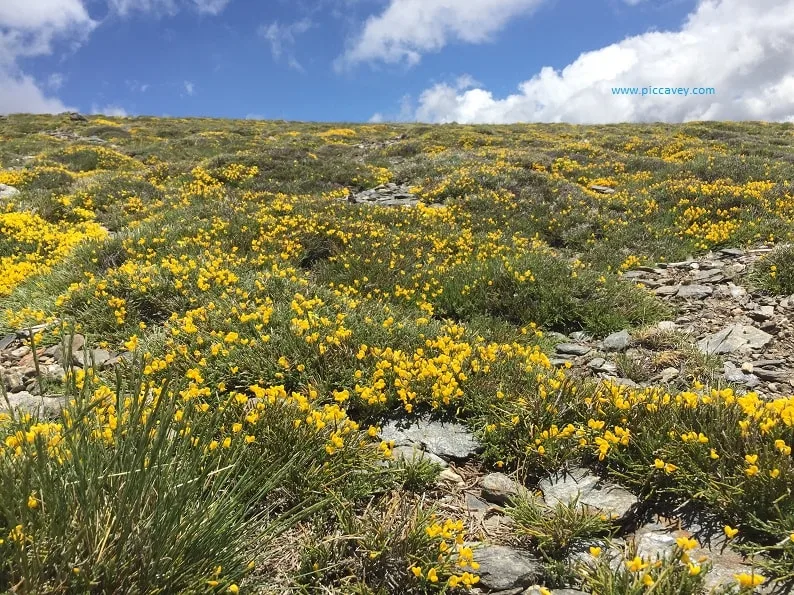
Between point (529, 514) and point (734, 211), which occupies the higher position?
point (734, 211)

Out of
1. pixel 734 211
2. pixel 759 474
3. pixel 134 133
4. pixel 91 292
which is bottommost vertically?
pixel 759 474

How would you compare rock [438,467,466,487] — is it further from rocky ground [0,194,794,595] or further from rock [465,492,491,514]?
rock [465,492,491,514]

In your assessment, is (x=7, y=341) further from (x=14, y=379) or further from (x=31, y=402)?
(x=31, y=402)

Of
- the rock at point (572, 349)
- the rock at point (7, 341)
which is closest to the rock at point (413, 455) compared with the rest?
the rock at point (572, 349)

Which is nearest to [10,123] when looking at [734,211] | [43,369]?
[43,369]

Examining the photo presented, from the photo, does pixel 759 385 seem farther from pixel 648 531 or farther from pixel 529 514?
pixel 529 514

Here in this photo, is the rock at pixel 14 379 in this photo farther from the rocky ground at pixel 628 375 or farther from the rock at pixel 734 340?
the rock at pixel 734 340

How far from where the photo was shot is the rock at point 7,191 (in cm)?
A: 1492

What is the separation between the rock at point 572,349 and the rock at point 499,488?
3.33 meters

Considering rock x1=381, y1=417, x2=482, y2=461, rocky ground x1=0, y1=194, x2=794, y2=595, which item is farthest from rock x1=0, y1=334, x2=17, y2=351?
rock x1=381, y1=417, x2=482, y2=461

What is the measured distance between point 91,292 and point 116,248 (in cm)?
240

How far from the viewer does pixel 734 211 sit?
1216cm

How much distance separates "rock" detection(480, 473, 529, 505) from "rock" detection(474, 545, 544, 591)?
48 centimetres

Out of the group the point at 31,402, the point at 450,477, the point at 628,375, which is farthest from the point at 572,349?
the point at 31,402
